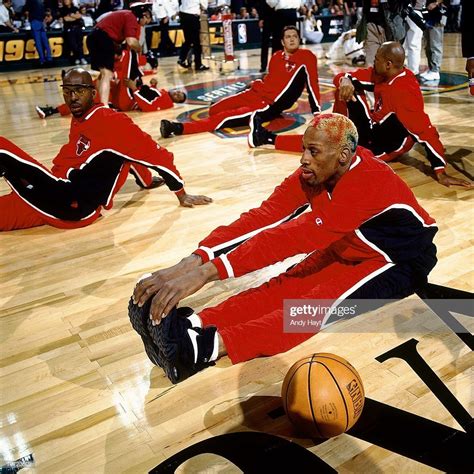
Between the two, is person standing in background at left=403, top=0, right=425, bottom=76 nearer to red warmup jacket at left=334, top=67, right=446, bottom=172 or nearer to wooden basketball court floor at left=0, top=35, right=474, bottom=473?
red warmup jacket at left=334, top=67, right=446, bottom=172

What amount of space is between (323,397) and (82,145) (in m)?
2.79

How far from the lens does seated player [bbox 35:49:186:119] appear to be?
8.01 m

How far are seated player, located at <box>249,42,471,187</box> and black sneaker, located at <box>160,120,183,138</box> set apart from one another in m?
1.38

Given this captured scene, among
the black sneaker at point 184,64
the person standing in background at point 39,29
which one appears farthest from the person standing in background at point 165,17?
the person standing in background at point 39,29

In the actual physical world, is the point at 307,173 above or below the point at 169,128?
above

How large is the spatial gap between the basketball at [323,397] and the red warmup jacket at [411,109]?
9.97 ft

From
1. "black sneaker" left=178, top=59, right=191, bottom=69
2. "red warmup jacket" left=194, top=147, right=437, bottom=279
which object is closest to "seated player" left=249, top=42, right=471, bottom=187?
"red warmup jacket" left=194, top=147, right=437, bottom=279

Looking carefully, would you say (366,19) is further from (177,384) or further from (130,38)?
(177,384)

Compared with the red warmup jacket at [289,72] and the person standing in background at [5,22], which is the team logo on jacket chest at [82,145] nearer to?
the red warmup jacket at [289,72]

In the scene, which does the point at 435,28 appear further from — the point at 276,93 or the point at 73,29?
the point at 73,29

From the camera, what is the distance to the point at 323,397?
2010mm

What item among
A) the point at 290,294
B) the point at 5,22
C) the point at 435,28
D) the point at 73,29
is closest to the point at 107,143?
the point at 290,294

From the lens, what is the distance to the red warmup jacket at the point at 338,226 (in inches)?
99.3

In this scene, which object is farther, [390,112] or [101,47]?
[101,47]
